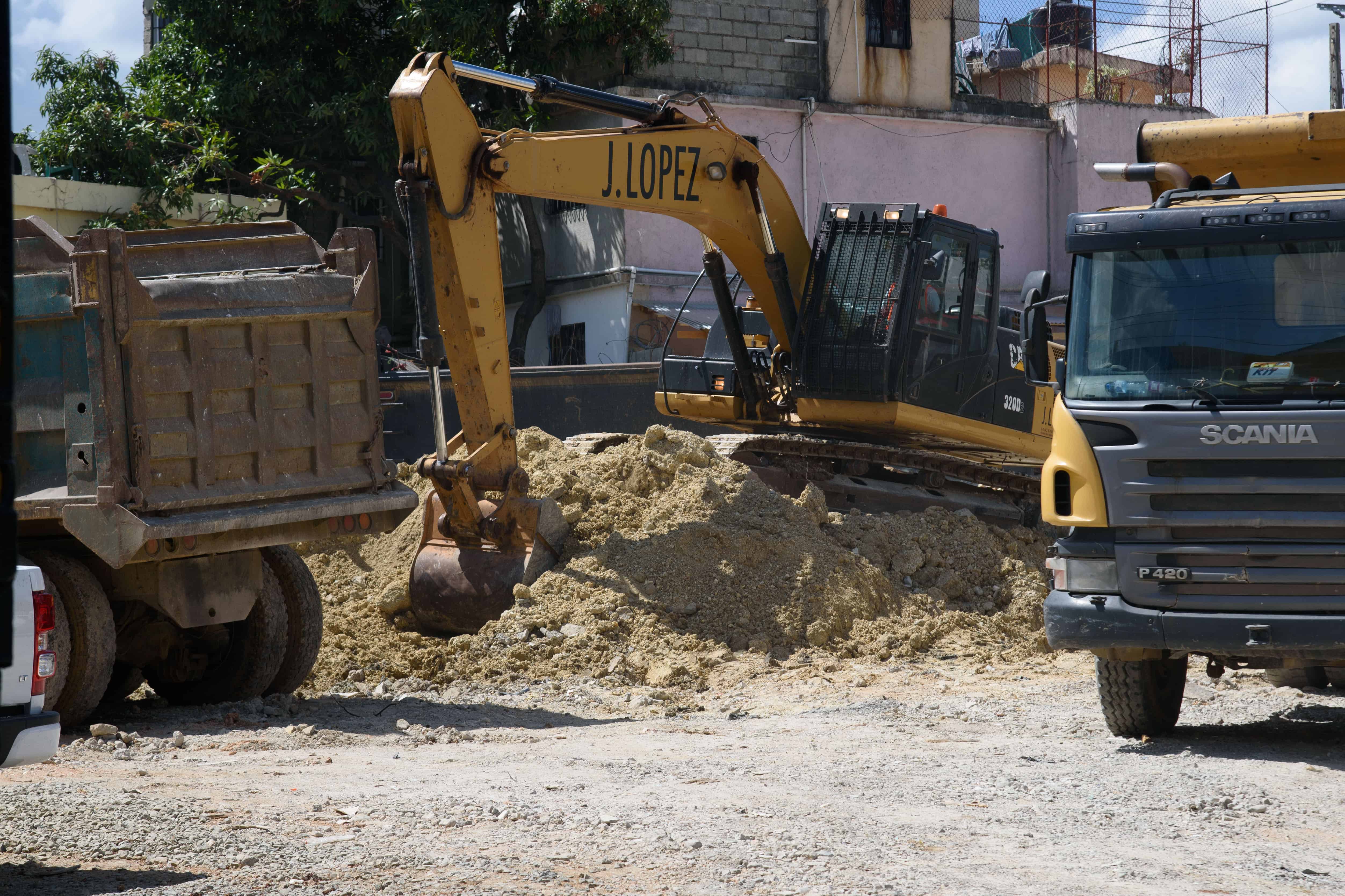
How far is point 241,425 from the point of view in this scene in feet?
26.8

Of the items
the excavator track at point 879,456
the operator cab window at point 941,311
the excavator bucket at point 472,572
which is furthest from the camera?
the excavator track at point 879,456

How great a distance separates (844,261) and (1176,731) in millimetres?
6005

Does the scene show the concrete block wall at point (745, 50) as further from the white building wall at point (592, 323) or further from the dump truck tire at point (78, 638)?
the dump truck tire at point (78, 638)

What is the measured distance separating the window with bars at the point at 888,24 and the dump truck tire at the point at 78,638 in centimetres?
2055

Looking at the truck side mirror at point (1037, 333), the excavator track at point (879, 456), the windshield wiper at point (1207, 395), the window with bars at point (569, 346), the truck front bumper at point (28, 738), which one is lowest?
the truck front bumper at point (28, 738)

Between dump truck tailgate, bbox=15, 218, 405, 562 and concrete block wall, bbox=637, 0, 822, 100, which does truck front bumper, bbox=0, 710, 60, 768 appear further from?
concrete block wall, bbox=637, 0, 822, 100

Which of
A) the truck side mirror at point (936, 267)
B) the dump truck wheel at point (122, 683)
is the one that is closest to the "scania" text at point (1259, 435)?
the truck side mirror at point (936, 267)

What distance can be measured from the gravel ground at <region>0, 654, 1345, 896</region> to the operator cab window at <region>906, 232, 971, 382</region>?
4012mm

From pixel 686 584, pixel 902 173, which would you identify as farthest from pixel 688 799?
pixel 902 173

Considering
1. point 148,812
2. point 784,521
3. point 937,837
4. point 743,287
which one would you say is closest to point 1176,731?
point 937,837

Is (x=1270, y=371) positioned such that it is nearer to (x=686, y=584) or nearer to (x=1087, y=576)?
(x=1087, y=576)

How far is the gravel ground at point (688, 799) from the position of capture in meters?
5.03

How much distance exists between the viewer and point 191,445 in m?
7.90

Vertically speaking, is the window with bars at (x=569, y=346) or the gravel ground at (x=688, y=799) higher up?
the window with bars at (x=569, y=346)
